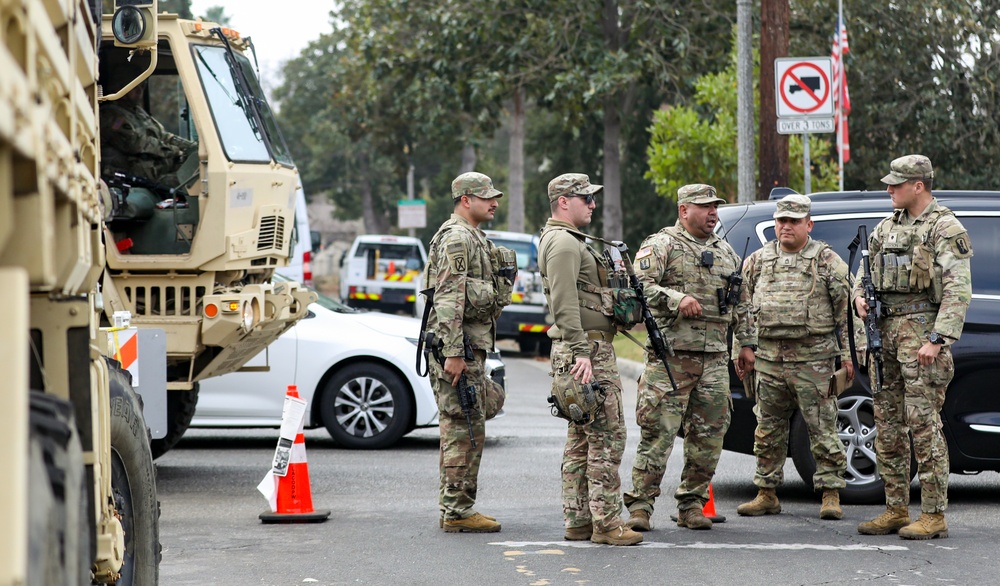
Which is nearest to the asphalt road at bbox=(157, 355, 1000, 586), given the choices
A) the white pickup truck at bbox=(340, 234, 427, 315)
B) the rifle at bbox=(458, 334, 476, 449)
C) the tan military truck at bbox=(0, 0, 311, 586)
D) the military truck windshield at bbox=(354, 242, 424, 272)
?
the rifle at bbox=(458, 334, 476, 449)

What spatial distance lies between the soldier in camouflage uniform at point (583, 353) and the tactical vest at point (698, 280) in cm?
49

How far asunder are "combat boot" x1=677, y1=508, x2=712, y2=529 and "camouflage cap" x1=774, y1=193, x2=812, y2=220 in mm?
1688

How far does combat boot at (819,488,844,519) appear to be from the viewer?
759 centimetres

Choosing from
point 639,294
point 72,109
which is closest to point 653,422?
point 639,294

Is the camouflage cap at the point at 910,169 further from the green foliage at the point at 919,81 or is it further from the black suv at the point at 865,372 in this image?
the green foliage at the point at 919,81

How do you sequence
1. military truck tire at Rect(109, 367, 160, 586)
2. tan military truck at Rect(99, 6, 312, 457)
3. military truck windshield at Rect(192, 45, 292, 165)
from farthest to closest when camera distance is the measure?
military truck windshield at Rect(192, 45, 292, 165), tan military truck at Rect(99, 6, 312, 457), military truck tire at Rect(109, 367, 160, 586)

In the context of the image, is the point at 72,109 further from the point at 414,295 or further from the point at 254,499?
the point at 414,295

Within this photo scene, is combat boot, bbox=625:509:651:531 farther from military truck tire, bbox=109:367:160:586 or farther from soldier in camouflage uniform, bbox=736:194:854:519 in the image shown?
military truck tire, bbox=109:367:160:586

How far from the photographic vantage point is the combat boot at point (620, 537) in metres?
6.86

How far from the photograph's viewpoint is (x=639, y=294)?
6922 mm

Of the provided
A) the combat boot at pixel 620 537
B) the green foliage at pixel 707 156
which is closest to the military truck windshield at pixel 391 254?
the green foliage at pixel 707 156

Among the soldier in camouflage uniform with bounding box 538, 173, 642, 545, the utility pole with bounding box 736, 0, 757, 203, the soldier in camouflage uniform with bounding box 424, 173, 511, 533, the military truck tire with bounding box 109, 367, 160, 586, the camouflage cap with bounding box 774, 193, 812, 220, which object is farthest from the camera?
the utility pole with bounding box 736, 0, 757, 203

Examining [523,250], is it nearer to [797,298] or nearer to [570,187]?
[797,298]

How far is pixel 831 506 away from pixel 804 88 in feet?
22.3
